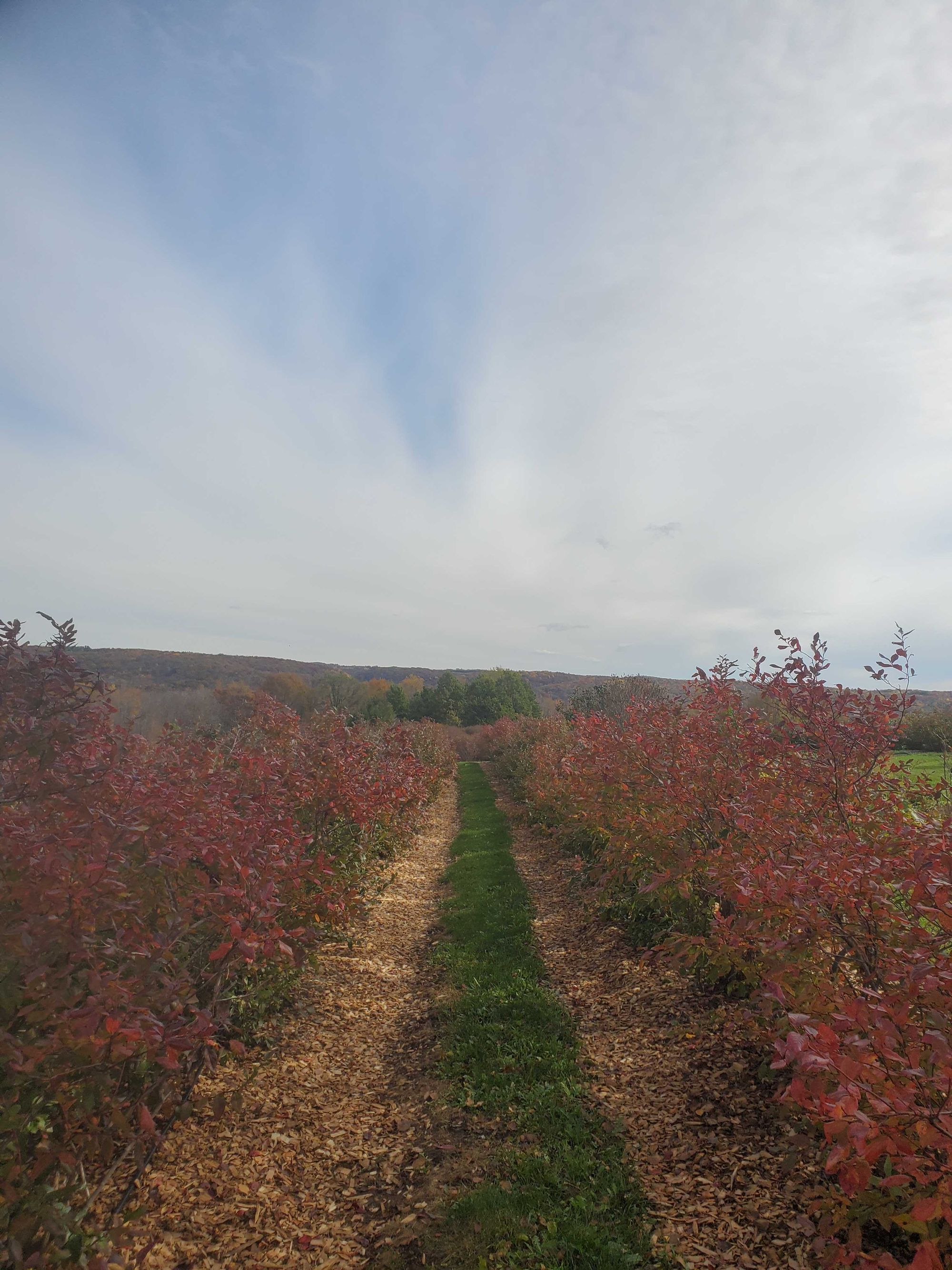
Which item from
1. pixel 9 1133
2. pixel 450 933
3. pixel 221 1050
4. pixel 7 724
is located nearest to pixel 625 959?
pixel 450 933

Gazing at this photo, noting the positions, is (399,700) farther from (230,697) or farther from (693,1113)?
(693,1113)

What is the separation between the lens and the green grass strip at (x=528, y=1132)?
3.13 metres

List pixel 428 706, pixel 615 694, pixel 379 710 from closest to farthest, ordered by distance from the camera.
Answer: pixel 615 694, pixel 379 710, pixel 428 706

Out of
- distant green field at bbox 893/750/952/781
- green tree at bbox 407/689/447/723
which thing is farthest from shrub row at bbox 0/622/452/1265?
green tree at bbox 407/689/447/723

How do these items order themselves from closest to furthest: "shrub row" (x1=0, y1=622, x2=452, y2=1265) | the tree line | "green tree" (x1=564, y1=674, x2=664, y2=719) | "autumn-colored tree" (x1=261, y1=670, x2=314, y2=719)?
"shrub row" (x1=0, y1=622, x2=452, y2=1265)
"green tree" (x1=564, y1=674, x2=664, y2=719)
the tree line
"autumn-colored tree" (x1=261, y1=670, x2=314, y2=719)

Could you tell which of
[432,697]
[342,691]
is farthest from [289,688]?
[342,691]

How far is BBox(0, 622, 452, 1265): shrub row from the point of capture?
243 cm

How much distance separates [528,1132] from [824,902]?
246 cm

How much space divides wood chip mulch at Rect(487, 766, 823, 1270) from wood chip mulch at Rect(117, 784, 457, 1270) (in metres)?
1.29

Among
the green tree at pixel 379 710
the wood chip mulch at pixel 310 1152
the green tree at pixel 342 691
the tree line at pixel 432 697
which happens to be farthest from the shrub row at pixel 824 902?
the tree line at pixel 432 697

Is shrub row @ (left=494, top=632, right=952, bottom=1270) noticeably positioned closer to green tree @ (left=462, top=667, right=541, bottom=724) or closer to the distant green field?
the distant green field

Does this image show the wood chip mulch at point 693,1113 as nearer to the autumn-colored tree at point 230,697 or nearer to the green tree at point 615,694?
the green tree at point 615,694

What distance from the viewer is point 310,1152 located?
390 cm

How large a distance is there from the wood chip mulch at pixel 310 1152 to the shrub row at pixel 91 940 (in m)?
0.43
